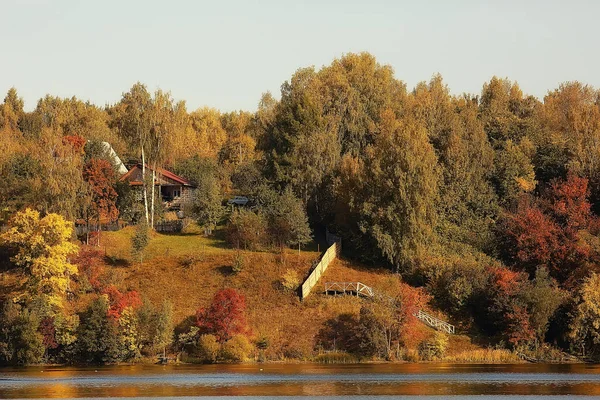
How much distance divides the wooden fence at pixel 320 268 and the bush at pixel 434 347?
11.5m

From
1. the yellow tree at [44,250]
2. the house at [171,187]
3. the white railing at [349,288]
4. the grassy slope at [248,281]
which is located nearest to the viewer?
the grassy slope at [248,281]

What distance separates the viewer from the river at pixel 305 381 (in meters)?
61.6

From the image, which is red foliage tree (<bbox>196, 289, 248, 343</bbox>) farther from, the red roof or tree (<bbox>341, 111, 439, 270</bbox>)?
the red roof

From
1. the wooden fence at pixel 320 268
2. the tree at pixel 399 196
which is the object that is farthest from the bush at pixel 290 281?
the tree at pixel 399 196

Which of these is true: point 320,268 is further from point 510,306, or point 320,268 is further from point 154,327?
point 510,306

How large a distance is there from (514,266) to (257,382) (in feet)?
104

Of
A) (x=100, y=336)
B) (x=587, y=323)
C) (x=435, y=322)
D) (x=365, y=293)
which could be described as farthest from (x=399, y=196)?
(x=100, y=336)

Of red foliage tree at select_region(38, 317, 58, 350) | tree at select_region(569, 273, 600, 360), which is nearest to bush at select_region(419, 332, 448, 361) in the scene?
tree at select_region(569, 273, 600, 360)

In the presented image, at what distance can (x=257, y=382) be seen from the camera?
223 feet

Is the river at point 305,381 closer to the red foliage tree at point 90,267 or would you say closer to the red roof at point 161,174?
the red foliage tree at point 90,267

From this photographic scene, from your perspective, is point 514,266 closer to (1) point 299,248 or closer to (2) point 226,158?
(1) point 299,248

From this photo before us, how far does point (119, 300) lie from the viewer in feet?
273

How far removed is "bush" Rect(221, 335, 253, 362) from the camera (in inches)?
3182

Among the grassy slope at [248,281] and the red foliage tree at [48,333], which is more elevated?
the grassy slope at [248,281]
